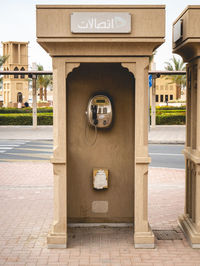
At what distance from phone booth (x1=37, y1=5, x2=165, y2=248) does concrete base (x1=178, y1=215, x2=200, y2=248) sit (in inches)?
21.6

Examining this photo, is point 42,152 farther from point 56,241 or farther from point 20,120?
point 20,120

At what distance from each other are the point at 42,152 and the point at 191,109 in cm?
1024

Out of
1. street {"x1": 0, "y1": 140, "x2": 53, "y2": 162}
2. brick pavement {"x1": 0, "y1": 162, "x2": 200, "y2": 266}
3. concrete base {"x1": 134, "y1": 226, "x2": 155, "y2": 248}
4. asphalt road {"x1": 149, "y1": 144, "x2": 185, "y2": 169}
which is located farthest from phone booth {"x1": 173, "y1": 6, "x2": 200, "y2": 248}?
street {"x1": 0, "y1": 140, "x2": 53, "y2": 162}

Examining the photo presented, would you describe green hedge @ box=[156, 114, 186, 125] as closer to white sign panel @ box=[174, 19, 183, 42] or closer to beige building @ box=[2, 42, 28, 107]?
white sign panel @ box=[174, 19, 183, 42]

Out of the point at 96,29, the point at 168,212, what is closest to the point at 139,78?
the point at 96,29

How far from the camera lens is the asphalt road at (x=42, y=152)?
13.2 metres

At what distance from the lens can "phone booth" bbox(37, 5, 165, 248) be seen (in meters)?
5.36

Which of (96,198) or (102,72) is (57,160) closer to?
(96,198)

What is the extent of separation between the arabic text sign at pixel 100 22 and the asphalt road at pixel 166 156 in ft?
24.3

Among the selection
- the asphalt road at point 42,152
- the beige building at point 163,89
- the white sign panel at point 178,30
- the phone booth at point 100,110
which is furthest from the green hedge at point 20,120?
the beige building at point 163,89

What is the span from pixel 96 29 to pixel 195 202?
2.67 metres

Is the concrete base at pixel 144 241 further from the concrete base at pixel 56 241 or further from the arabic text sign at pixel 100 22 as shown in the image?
the arabic text sign at pixel 100 22

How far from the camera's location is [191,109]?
612 centimetres

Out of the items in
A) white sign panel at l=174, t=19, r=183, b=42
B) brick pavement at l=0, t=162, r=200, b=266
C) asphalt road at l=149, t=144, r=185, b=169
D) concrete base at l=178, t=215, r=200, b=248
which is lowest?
brick pavement at l=0, t=162, r=200, b=266
